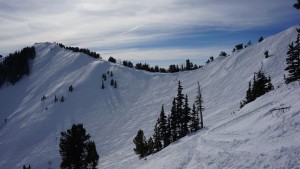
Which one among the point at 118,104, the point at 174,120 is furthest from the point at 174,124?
the point at 118,104

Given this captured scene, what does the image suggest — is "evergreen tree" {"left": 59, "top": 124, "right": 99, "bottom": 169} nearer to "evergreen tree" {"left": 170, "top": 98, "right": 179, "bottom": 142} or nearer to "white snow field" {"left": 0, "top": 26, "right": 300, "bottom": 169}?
"white snow field" {"left": 0, "top": 26, "right": 300, "bottom": 169}

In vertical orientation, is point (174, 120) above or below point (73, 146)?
below

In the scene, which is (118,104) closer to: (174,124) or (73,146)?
(174,124)

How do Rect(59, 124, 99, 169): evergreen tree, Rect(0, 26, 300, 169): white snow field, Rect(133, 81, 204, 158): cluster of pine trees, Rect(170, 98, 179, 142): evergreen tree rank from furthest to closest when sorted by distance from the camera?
1. Rect(0, 26, 300, 169): white snow field
2. Rect(170, 98, 179, 142): evergreen tree
3. Rect(133, 81, 204, 158): cluster of pine trees
4. Rect(59, 124, 99, 169): evergreen tree

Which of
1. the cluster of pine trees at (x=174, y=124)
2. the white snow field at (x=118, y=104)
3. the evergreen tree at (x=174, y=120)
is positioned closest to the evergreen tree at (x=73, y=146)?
the white snow field at (x=118, y=104)

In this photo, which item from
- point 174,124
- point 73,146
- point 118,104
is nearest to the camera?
point 73,146

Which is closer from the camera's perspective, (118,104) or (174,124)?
(174,124)

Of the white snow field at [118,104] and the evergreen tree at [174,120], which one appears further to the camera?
the white snow field at [118,104]

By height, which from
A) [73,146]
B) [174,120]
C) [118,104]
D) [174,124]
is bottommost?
[118,104]

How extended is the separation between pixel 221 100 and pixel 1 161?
83365 mm

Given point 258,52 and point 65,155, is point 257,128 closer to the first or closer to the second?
point 65,155

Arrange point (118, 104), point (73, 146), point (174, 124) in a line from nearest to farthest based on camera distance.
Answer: point (73, 146) < point (174, 124) < point (118, 104)

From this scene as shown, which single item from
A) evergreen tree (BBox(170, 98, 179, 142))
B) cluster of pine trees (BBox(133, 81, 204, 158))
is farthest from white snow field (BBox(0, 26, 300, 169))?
evergreen tree (BBox(170, 98, 179, 142))

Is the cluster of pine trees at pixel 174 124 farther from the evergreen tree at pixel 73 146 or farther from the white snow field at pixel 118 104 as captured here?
the evergreen tree at pixel 73 146
